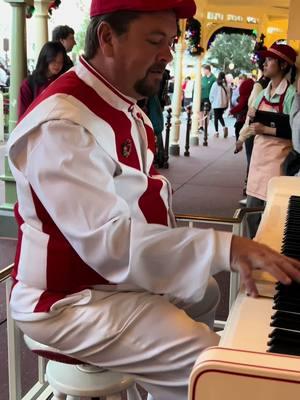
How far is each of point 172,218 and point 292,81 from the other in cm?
301

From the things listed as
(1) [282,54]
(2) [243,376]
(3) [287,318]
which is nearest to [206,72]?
(1) [282,54]

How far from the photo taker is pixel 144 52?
158cm

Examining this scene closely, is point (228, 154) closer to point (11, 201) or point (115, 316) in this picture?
point (11, 201)

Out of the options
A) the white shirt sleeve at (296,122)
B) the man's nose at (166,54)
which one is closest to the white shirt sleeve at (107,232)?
the man's nose at (166,54)

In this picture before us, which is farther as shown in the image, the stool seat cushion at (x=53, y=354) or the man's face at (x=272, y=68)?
the man's face at (x=272, y=68)

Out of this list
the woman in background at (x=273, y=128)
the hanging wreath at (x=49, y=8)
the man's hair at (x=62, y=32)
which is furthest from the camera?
the man's hair at (x=62, y=32)

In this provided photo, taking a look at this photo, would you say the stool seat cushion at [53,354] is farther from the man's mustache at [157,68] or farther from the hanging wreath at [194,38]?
the hanging wreath at [194,38]

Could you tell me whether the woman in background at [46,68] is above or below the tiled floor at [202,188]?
above

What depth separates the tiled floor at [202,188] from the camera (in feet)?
12.6

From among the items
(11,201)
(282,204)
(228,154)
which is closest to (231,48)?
(228,154)

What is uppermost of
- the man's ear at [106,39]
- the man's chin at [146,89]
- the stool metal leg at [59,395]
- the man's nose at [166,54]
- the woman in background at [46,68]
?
the man's ear at [106,39]

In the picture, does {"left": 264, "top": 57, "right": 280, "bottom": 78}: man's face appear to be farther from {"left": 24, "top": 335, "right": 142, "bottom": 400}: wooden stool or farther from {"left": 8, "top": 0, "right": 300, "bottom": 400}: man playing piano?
{"left": 24, "top": 335, "right": 142, "bottom": 400}: wooden stool

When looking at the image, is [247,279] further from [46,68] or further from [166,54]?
[46,68]

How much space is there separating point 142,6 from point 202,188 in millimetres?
6885
